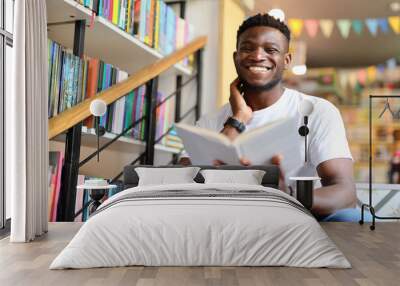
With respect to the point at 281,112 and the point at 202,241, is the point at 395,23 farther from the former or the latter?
the point at 202,241

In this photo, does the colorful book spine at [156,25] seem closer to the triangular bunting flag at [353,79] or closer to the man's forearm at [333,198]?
the triangular bunting flag at [353,79]

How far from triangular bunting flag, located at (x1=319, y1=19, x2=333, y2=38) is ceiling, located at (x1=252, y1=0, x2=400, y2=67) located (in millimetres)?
29

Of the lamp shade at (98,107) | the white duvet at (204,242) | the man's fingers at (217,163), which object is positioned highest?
the lamp shade at (98,107)

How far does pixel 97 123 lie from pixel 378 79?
229cm

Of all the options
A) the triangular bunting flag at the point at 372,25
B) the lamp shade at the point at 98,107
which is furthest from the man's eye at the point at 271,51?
the lamp shade at the point at 98,107

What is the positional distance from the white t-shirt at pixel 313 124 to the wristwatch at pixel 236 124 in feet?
0.12

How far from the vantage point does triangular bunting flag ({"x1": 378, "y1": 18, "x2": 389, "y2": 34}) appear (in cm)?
409

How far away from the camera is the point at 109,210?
8.47ft

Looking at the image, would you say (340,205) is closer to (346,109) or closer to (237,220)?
(346,109)

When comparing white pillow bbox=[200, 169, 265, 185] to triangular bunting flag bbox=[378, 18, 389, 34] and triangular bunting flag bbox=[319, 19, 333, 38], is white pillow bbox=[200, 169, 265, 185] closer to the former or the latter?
triangular bunting flag bbox=[319, 19, 333, 38]

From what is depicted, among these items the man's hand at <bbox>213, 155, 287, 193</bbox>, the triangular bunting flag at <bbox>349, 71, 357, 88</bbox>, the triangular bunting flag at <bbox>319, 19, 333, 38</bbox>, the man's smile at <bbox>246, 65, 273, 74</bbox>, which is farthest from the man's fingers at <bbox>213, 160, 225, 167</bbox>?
the triangular bunting flag at <bbox>319, 19, 333, 38</bbox>

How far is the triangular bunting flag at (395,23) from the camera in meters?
4.09

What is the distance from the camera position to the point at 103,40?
3910 mm

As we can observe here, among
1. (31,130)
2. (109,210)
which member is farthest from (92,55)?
(109,210)
